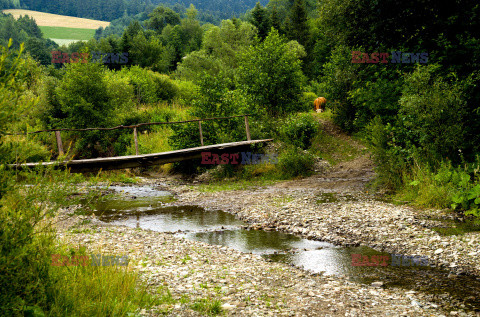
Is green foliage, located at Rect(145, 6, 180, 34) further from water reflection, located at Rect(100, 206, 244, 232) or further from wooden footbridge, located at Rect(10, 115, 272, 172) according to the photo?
water reflection, located at Rect(100, 206, 244, 232)

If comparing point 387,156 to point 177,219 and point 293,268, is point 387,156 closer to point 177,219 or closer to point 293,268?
point 177,219

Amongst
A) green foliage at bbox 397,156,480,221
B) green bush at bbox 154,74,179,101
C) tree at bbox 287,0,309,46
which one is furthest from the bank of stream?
tree at bbox 287,0,309,46

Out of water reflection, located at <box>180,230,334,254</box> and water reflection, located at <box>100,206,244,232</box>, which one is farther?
water reflection, located at <box>100,206,244,232</box>

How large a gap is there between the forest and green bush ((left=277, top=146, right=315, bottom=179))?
0.15 ft

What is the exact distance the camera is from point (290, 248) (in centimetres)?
840

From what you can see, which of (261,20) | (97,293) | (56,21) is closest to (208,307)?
(97,293)

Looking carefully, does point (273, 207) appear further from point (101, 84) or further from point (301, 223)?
point (101, 84)

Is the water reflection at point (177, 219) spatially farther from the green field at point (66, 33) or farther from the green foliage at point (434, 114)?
the green field at point (66, 33)

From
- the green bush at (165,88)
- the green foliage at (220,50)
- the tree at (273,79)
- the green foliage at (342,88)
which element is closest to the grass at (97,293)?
the tree at (273,79)

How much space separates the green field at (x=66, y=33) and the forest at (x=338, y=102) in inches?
3878

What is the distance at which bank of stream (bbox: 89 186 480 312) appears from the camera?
6.20 metres

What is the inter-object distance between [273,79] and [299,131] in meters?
4.51

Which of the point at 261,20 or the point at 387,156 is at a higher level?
the point at 261,20

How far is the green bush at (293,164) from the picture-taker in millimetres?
17750
